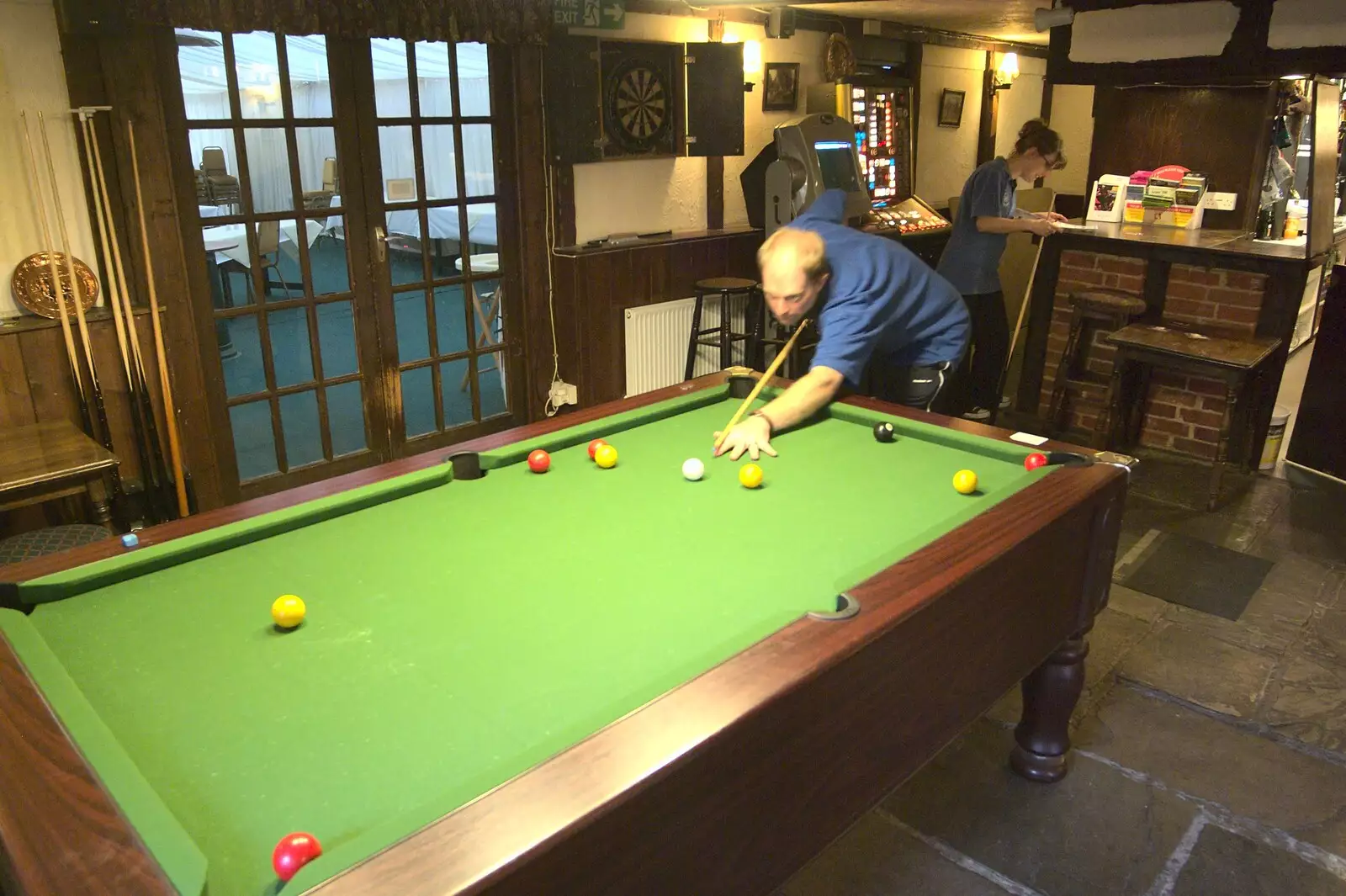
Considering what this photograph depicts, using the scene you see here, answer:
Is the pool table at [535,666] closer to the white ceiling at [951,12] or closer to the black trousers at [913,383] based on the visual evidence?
the black trousers at [913,383]

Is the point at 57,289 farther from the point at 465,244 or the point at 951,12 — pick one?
the point at 951,12

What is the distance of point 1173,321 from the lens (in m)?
4.79

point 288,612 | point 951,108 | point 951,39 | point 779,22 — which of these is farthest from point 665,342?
point 951,39

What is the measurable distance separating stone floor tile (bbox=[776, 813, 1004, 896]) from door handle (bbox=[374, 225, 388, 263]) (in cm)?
337

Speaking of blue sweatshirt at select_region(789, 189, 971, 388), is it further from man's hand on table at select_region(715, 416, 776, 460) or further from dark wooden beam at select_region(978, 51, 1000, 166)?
dark wooden beam at select_region(978, 51, 1000, 166)

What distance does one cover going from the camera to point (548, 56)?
4645 millimetres

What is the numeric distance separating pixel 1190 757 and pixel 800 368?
3637 mm

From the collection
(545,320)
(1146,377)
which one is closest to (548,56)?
(545,320)

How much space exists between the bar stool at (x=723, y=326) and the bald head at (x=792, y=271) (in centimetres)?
226

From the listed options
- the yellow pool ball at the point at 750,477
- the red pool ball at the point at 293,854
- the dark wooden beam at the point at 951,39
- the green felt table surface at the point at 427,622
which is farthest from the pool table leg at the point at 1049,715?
the dark wooden beam at the point at 951,39

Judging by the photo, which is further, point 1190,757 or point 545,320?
point 545,320

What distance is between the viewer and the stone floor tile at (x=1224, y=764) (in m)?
2.34

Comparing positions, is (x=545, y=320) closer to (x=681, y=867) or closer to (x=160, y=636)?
(x=160, y=636)

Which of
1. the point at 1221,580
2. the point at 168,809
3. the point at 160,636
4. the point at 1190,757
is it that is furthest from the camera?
the point at 1221,580
